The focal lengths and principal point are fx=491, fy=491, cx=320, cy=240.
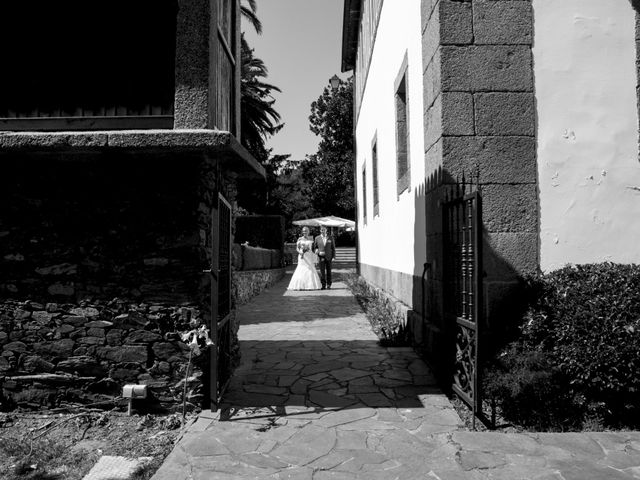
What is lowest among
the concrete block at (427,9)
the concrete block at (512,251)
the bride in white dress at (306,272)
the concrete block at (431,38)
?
the bride in white dress at (306,272)

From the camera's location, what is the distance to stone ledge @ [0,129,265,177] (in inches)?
149

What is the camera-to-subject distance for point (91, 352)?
4.23 metres

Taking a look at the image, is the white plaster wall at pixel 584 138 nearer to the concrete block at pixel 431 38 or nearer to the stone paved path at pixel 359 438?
the concrete block at pixel 431 38

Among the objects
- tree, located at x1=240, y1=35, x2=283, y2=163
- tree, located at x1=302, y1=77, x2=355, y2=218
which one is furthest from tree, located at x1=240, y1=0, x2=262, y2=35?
tree, located at x1=302, y1=77, x2=355, y2=218

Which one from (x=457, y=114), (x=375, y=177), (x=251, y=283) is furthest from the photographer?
(x=251, y=283)

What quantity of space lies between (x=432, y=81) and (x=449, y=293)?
7.28ft

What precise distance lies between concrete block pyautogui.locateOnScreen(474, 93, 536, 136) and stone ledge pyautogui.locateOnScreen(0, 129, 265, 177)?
2.57 m

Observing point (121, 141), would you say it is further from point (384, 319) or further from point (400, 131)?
point (400, 131)

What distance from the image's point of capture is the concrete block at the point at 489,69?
190 inches

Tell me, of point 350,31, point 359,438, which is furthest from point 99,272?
point 350,31

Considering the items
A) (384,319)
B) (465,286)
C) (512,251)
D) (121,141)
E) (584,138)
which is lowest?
(384,319)

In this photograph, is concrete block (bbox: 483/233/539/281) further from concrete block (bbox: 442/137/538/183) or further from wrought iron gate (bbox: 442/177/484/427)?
concrete block (bbox: 442/137/538/183)

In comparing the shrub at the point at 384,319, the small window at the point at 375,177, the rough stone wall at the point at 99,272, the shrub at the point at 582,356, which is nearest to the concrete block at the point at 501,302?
the shrub at the point at 582,356

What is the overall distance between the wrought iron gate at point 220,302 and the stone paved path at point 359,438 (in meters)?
0.21
